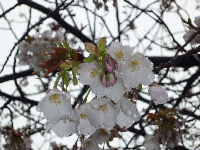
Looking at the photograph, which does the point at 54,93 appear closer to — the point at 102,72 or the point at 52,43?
the point at 102,72

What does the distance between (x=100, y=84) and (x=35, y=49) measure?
6.45ft

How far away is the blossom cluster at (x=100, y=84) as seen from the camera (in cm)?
92

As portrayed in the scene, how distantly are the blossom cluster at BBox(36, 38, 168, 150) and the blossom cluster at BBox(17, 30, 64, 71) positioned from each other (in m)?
1.74

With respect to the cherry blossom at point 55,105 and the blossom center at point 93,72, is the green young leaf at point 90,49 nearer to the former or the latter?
the blossom center at point 93,72

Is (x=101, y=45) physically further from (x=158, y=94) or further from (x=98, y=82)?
(x=158, y=94)

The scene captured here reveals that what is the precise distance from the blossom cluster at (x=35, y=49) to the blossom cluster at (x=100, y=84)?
174cm

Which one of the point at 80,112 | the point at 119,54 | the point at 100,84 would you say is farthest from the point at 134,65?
the point at 80,112

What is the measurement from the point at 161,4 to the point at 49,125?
135 inches

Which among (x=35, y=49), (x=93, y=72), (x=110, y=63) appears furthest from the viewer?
(x=35, y=49)

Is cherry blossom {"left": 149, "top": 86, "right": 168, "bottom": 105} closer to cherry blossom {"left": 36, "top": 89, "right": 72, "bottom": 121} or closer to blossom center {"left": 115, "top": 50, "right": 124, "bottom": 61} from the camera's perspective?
blossom center {"left": 115, "top": 50, "right": 124, "bottom": 61}

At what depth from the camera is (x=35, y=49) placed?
267 cm

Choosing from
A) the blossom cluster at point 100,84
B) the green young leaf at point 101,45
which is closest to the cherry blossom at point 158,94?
the blossom cluster at point 100,84

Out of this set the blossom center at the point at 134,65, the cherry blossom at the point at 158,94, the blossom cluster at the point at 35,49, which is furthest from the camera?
the blossom cluster at the point at 35,49

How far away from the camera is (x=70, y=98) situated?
3.22 feet
